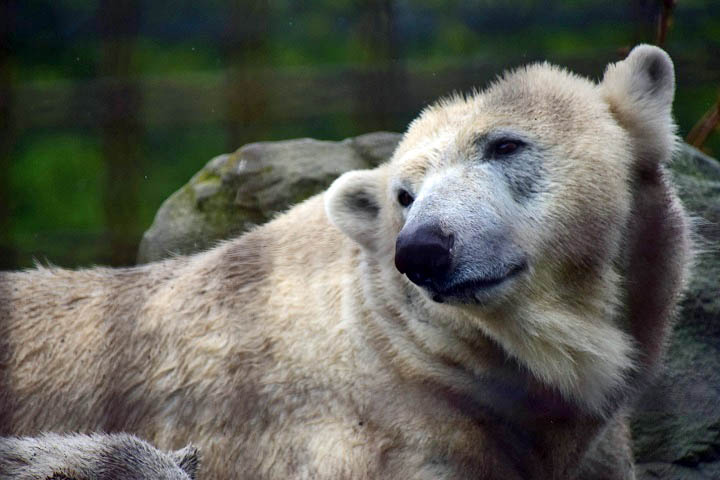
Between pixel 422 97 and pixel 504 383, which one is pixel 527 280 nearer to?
pixel 504 383

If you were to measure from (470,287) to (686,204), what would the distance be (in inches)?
73.8

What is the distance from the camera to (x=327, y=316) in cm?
318

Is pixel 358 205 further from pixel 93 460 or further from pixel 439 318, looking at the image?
pixel 93 460

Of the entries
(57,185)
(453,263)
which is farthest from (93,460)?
(57,185)

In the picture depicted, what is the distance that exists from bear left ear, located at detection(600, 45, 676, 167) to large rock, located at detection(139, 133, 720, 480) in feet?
1.98

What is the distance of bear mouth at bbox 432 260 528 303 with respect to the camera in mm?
2633

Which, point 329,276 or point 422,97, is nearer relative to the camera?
point 422,97

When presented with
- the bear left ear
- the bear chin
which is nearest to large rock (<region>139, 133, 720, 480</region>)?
the bear left ear

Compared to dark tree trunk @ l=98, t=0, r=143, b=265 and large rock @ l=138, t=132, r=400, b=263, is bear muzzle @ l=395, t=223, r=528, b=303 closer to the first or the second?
dark tree trunk @ l=98, t=0, r=143, b=265

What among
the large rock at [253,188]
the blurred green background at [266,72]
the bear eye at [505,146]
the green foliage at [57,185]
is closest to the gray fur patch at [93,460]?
the blurred green background at [266,72]

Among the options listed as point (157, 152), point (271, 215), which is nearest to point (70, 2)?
point (157, 152)

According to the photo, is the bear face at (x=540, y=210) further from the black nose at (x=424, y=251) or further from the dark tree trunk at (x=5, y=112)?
the dark tree trunk at (x=5, y=112)

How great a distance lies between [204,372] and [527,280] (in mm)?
1217

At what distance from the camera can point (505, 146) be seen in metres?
2.85
